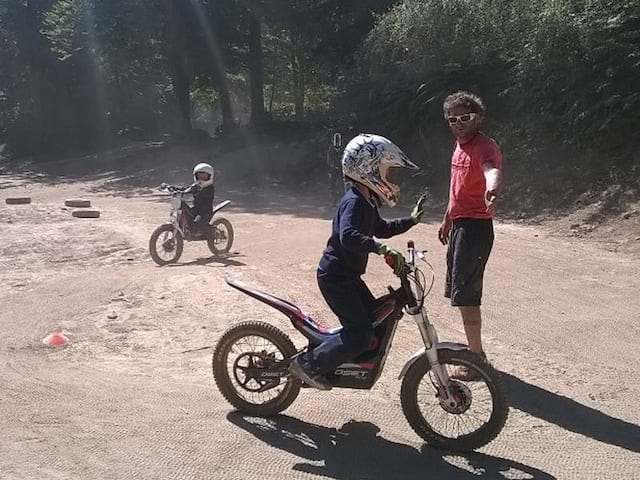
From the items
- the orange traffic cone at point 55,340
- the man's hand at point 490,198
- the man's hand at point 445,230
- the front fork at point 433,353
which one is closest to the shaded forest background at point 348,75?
the man's hand at point 445,230

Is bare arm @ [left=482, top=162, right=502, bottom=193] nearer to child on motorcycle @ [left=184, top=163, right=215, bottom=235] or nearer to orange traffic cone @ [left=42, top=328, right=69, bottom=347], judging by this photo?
orange traffic cone @ [left=42, top=328, right=69, bottom=347]

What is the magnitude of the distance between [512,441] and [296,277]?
475 centimetres

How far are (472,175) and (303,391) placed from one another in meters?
1.83

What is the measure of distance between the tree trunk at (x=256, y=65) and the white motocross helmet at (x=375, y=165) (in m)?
27.4

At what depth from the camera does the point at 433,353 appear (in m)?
4.14

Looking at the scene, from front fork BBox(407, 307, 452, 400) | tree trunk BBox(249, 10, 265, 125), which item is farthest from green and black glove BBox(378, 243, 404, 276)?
tree trunk BBox(249, 10, 265, 125)

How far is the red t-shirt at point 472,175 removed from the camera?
16.0ft

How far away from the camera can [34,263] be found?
12.3 metres

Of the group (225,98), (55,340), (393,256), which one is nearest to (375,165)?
(393,256)

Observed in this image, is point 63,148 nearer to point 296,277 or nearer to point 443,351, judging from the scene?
point 296,277

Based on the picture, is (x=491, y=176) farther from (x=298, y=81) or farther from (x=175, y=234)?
(x=298, y=81)

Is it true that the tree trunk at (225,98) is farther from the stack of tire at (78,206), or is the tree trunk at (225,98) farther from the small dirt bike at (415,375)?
the small dirt bike at (415,375)

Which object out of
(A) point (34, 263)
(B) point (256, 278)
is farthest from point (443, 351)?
(A) point (34, 263)

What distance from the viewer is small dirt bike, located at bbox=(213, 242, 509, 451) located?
412 cm
